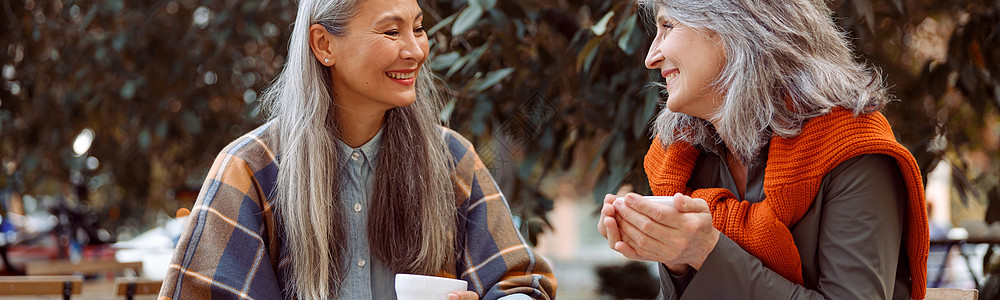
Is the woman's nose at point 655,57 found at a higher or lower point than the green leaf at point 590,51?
higher

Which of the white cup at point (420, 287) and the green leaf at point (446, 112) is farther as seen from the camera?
the green leaf at point (446, 112)

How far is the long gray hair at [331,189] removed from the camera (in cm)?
191

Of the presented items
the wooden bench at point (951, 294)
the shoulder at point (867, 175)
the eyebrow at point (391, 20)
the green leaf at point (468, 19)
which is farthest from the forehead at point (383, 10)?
the wooden bench at point (951, 294)

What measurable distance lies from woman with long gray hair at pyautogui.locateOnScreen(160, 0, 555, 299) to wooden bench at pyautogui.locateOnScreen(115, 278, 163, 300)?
1.29 m

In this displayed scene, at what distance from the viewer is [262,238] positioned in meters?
1.91

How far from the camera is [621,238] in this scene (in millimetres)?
1566

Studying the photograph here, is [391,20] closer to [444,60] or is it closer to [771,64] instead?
[444,60]

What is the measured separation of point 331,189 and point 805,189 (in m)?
1.01

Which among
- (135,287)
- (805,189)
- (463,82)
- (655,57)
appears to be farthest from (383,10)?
(135,287)

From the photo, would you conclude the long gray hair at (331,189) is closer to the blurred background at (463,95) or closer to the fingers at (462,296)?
the fingers at (462,296)

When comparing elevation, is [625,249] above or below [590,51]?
above

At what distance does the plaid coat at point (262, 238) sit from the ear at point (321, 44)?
21cm

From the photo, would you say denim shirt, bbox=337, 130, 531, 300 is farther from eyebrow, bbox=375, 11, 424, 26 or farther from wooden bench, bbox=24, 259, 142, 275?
wooden bench, bbox=24, 259, 142, 275

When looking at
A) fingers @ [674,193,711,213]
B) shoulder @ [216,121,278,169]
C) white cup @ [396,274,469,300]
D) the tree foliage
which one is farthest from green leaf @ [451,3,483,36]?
fingers @ [674,193,711,213]
